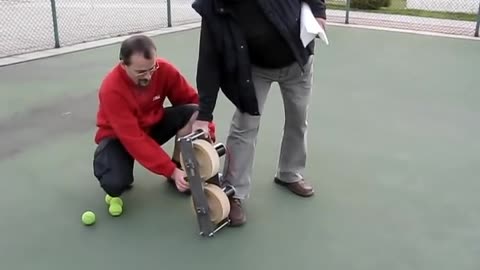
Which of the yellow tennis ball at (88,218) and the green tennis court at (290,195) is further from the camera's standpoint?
the yellow tennis ball at (88,218)

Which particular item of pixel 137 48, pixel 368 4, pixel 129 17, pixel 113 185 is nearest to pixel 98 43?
pixel 129 17

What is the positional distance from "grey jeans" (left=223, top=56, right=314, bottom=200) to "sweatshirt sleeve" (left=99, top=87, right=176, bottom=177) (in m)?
0.28

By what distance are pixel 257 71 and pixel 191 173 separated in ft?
1.74

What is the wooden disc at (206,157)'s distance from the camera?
6.57 feet

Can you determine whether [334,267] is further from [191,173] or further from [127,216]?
[127,216]

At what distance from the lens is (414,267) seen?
6.49 ft

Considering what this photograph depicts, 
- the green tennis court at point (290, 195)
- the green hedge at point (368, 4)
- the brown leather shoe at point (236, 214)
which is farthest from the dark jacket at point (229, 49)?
the green hedge at point (368, 4)

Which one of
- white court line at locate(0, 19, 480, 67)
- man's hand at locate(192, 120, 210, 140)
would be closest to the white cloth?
man's hand at locate(192, 120, 210, 140)

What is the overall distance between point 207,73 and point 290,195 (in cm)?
86

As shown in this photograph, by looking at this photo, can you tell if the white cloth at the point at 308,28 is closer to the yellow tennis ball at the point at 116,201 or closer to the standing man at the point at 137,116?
the standing man at the point at 137,116

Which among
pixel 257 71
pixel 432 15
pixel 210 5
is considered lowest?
pixel 432 15

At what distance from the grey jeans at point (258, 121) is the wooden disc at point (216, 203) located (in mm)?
154

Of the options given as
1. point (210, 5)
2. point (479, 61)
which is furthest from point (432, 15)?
point (210, 5)

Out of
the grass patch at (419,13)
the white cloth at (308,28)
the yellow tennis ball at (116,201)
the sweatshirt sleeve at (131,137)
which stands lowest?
the grass patch at (419,13)
